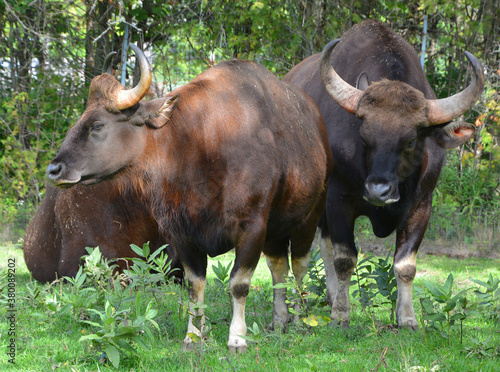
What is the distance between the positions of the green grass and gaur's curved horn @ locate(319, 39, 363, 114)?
1.84m

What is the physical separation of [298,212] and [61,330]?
217 cm

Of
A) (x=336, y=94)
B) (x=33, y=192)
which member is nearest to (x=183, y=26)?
(x=33, y=192)

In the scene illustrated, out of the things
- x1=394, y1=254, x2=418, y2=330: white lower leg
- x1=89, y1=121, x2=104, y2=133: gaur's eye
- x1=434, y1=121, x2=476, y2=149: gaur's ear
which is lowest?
x1=394, y1=254, x2=418, y2=330: white lower leg

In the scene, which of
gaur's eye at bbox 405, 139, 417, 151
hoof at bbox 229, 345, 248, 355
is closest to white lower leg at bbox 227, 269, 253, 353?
hoof at bbox 229, 345, 248, 355

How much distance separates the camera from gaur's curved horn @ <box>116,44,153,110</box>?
176 inches

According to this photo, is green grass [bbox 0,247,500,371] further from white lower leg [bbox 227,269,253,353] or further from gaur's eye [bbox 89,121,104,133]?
gaur's eye [bbox 89,121,104,133]

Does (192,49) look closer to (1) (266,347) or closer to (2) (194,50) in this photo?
(2) (194,50)

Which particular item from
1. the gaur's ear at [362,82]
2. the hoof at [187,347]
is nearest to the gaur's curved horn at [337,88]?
the gaur's ear at [362,82]

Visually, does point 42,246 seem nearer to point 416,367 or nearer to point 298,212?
point 298,212

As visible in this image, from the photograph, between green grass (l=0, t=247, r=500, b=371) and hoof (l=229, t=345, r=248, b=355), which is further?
hoof (l=229, t=345, r=248, b=355)

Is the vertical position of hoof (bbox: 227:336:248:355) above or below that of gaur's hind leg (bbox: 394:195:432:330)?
below

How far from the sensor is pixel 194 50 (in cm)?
1275

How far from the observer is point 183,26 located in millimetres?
12828

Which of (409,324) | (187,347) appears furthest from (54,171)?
(409,324)
